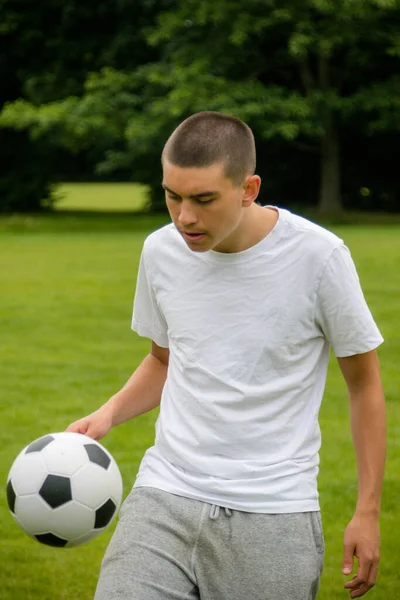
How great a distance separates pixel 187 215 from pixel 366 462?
0.88 m

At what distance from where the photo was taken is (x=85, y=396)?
351 inches

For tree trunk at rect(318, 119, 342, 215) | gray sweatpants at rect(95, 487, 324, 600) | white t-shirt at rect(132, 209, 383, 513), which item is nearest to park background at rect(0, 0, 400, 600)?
tree trunk at rect(318, 119, 342, 215)

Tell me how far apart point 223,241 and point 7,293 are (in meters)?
12.1

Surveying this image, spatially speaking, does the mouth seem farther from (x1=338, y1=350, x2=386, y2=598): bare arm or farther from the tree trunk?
the tree trunk

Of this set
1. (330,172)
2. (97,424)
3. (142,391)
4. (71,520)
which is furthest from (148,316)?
(330,172)

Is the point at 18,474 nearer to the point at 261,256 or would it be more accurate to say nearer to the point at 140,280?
the point at 140,280

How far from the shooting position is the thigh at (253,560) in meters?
3.02

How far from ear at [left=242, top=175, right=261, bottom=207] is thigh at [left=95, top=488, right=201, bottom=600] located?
0.86 m

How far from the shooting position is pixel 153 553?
3.05 meters

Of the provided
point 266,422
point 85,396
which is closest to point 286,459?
point 266,422

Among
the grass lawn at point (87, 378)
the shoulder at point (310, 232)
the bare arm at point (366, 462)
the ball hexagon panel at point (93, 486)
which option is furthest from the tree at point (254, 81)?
the bare arm at point (366, 462)

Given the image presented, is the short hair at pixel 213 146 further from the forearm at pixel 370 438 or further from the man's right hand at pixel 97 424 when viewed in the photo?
the man's right hand at pixel 97 424

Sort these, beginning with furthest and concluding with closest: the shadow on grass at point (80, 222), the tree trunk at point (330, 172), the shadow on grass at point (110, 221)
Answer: the tree trunk at point (330, 172)
the shadow on grass at point (110, 221)
the shadow on grass at point (80, 222)

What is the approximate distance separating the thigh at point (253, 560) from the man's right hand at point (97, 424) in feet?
2.13
